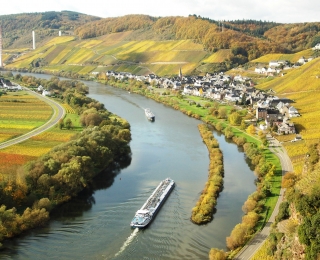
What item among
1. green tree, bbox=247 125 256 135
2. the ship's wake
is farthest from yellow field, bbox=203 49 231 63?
the ship's wake

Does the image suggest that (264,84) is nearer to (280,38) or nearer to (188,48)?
(188,48)

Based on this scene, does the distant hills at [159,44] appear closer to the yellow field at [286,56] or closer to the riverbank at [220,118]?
the yellow field at [286,56]

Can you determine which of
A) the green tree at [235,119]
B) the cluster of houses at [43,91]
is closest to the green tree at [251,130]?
the green tree at [235,119]

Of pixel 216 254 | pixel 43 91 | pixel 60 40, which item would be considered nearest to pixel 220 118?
pixel 43 91

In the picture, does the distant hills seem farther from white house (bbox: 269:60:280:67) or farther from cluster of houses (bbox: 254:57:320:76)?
white house (bbox: 269:60:280:67)

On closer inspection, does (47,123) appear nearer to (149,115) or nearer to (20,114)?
(20,114)

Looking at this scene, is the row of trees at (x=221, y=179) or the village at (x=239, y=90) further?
the village at (x=239, y=90)
